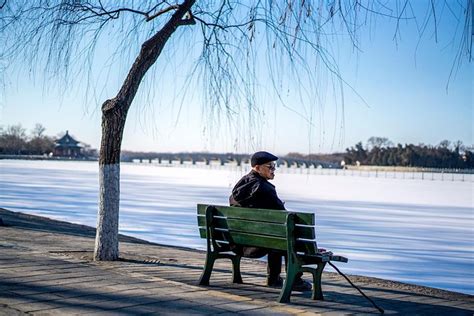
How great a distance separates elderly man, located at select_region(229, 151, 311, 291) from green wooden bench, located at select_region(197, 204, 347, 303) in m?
0.15

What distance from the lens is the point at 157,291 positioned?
5.66 meters

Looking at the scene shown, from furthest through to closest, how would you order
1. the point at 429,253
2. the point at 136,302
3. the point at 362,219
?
the point at 362,219, the point at 429,253, the point at 136,302

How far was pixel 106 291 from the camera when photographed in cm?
557

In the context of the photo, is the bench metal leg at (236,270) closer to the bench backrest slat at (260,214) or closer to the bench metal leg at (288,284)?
the bench backrest slat at (260,214)

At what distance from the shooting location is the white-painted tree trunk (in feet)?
24.8

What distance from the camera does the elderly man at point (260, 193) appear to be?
19.9 ft

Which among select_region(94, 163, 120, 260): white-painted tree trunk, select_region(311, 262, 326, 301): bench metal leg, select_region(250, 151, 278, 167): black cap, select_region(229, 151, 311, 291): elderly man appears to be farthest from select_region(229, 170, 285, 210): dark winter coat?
select_region(94, 163, 120, 260): white-painted tree trunk

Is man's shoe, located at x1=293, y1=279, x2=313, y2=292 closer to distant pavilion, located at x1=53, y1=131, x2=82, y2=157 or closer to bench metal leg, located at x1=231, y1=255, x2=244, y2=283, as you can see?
bench metal leg, located at x1=231, y1=255, x2=244, y2=283

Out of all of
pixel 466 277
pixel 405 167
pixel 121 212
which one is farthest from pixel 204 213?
pixel 405 167


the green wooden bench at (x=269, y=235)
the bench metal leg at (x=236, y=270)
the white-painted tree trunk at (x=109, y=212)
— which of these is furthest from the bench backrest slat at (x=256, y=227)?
the white-painted tree trunk at (x=109, y=212)

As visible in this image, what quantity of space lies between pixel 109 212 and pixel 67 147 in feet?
519

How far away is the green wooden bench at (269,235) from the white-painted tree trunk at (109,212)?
147 centimetres

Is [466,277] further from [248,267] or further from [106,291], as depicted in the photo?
[106,291]

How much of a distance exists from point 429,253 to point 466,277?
2439 mm
